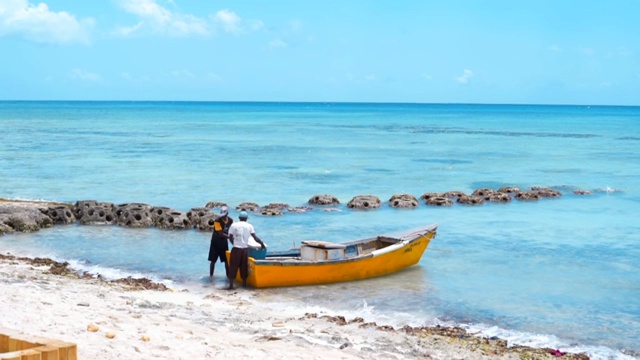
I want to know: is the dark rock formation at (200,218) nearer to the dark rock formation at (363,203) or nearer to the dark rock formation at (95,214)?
the dark rock formation at (95,214)

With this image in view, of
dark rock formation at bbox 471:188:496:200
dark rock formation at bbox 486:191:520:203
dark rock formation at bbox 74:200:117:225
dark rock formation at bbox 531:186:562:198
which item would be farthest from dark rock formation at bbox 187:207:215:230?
dark rock formation at bbox 531:186:562:198

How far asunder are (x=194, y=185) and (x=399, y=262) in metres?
16.9

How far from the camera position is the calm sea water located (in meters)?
14.0

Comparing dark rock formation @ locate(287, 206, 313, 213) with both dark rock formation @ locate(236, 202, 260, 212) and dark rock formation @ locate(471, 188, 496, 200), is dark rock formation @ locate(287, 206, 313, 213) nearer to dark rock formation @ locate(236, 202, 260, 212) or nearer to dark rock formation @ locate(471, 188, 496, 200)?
dark rock formation @ locate(236, 202, 260, 212)

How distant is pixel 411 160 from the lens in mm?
45938

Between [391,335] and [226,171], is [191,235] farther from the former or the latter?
[226,171]

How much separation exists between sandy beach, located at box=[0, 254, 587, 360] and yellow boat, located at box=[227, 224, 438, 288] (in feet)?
2.72

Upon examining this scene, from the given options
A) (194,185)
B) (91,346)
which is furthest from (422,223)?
(91,346)

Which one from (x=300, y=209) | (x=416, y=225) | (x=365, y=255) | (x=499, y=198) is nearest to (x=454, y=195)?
A: (x=499, y=198)

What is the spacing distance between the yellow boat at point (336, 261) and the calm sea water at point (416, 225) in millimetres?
285

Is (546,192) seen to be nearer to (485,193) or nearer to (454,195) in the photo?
(485,193)

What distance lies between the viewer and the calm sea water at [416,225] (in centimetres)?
1398

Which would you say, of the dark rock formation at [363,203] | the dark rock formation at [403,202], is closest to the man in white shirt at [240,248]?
the dark rock formation at [363,203]

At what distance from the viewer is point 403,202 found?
88.0 ft
